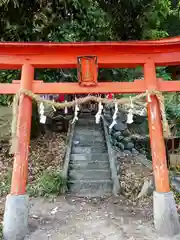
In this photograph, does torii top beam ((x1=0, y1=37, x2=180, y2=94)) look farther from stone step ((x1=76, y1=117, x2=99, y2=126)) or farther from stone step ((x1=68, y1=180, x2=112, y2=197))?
stone step ((x1=76, y1=117, x2=99, y2=126))

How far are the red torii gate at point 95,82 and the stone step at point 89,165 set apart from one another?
3278mm

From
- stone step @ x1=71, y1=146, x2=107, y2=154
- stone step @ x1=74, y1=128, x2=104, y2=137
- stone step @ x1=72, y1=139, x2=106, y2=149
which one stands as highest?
stone step @ x1=74, y1=128, x2=104, y2=137

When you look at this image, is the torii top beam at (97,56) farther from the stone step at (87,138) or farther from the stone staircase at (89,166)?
the stone step at (87,138)

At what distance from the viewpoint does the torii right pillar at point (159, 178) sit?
4.65 m

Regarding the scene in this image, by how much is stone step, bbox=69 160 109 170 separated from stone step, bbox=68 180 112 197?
69 cm

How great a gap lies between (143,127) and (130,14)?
4917 millimetres

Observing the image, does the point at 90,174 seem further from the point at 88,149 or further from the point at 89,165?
the point at 88,149

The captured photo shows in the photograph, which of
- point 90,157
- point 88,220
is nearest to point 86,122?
point 90,157

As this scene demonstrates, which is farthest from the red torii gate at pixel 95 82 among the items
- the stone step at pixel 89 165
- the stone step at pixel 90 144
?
the stone step at pixel 90 144

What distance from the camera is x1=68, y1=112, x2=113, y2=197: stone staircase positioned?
→ 7.16 m

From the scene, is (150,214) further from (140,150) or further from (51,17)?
(51,17)

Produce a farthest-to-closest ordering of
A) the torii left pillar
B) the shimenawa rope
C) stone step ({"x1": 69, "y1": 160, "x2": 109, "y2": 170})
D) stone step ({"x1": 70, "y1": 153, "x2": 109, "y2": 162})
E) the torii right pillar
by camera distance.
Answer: stone step ({"x1": 70, "y1": 153, "x2": 109, "y2": 162}) → stone step ({"x1": 69, "y1": 160, "x2": 109, "y2": 170}) → the shimenawa rope → the torii right pillar → the torii left pillar

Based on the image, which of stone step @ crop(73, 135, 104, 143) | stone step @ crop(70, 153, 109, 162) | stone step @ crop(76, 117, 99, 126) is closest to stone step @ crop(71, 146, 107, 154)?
stone step @ crop(70, 153, 109, 162)

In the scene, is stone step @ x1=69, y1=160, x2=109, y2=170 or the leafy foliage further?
stone step @ x1=69, y1=160, x2=109, y2=170
